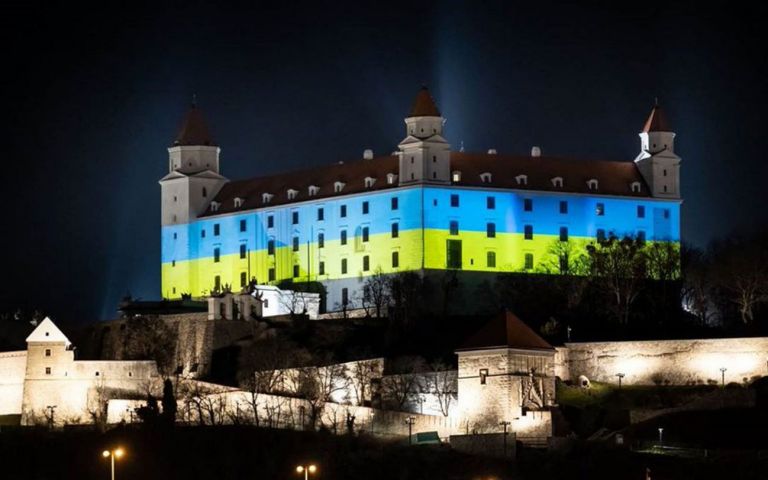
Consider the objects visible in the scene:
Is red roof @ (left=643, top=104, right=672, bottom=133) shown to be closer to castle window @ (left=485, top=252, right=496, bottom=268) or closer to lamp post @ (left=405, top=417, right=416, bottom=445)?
castle window @ (left=485, top=252, right=496, bottom=268)

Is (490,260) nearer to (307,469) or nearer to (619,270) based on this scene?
(619,270)

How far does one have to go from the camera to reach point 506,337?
8788 cm

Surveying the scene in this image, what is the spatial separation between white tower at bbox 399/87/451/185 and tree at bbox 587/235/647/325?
26.8ft

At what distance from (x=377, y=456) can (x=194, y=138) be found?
4405 centimetres

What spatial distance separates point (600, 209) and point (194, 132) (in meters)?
22.5

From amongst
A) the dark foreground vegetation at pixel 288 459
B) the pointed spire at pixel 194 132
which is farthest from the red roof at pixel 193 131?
the dark foreground vegetation at pixel 288 459

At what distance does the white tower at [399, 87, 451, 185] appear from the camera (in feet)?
382

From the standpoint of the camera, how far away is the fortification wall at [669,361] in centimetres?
9250

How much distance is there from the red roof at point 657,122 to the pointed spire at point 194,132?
23064mm

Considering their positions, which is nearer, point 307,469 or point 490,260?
point 307,469

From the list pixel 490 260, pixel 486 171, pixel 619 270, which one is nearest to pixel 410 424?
pixel 619 270

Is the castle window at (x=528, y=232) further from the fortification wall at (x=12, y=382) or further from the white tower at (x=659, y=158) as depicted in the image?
the fortification wall at (x=12, y=382)

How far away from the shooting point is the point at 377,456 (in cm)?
8669

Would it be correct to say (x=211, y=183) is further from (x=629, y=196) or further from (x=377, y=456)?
(x=377, y=456)
